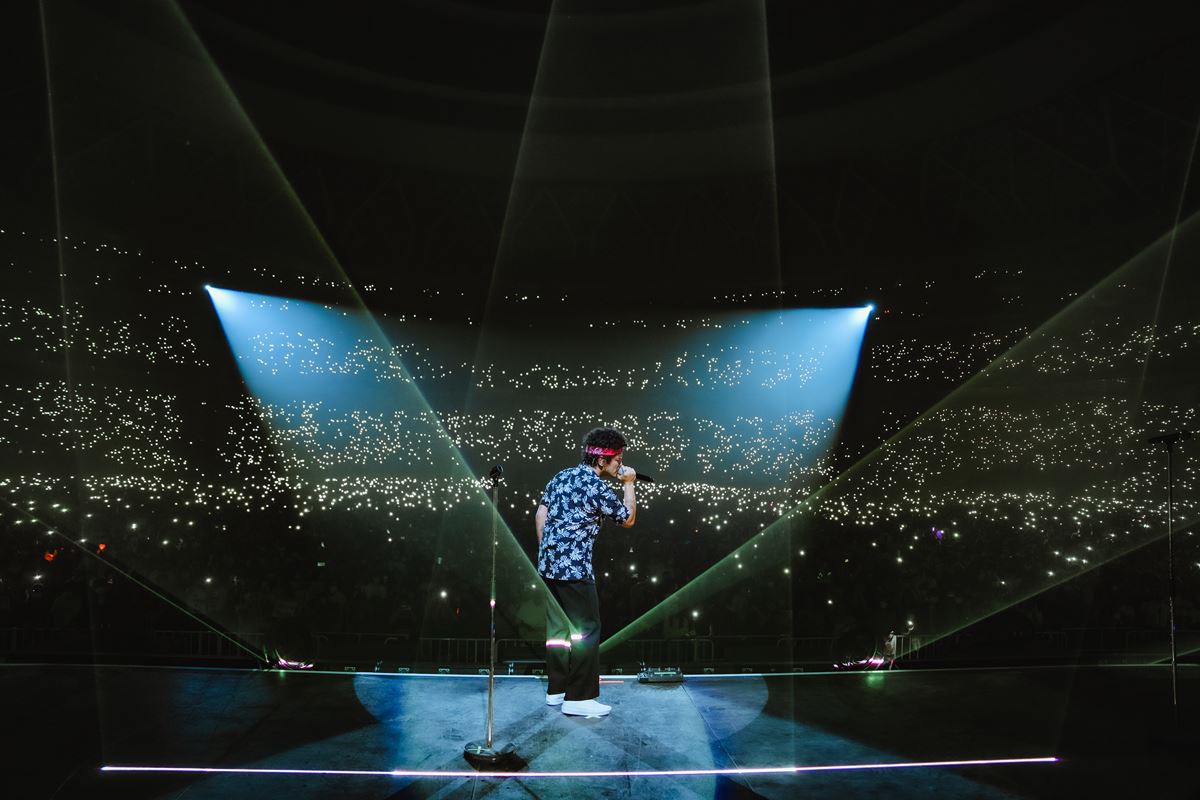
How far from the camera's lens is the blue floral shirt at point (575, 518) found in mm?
3510

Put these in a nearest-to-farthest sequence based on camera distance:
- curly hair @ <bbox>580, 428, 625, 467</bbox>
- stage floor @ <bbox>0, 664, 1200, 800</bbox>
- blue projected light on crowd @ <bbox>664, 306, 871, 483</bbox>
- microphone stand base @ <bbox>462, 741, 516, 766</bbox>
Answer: stage floor @ <bbox>0, 664, 1200, 800</bbox>
microphone stand base @ <bbox>462, 741, 516, 766</bbox>
curly hair @ <bbox>580, 428, 625, 467</bbox>
blue projected light on crowd @ <bbox>664, 306, 871, 483</bbox>

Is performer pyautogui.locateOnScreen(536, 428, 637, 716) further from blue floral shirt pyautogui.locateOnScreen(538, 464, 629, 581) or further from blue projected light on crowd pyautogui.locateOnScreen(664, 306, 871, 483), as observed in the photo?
blue projected light on crowd pyautogui.locateOnScreen(664, 306, 871, 483)

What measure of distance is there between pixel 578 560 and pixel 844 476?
9402mm

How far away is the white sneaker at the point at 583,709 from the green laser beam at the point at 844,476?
257 centimetres

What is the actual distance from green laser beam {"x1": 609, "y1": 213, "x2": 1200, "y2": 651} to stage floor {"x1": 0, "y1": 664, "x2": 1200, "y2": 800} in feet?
7.48

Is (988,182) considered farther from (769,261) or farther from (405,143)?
(405,143)

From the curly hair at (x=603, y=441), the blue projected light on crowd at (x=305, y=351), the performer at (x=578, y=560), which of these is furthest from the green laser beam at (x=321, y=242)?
the curly hair at (x=603, y=441)

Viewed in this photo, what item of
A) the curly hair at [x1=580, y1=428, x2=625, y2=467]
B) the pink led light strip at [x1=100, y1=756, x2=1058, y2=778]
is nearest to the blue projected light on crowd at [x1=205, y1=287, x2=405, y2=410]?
the curly hair at [x1=580, y1=428, x2=625, y2=467]

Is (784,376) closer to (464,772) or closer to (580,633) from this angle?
(580,633)

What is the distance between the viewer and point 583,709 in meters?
3.47

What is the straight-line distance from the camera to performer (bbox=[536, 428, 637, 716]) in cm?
348

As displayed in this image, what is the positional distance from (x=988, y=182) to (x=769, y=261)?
2.71 meters

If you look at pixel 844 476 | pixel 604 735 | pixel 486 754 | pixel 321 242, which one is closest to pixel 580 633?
pixel 604 735

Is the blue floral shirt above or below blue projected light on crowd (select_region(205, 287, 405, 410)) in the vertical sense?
below
